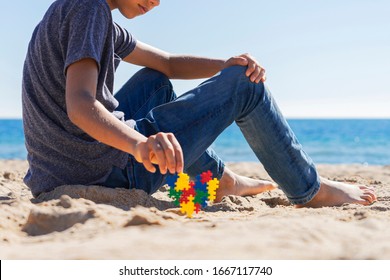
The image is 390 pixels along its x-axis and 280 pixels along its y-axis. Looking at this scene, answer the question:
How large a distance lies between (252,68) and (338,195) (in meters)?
0.91

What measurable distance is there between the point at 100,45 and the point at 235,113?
2.56 feet

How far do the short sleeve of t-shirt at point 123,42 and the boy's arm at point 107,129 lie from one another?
782mm

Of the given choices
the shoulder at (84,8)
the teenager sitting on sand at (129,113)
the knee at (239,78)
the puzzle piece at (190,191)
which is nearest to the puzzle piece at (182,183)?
the puzzle piece at (190,191)

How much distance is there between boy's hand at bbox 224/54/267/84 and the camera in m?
2.58

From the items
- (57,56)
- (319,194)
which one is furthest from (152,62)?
(319,194)

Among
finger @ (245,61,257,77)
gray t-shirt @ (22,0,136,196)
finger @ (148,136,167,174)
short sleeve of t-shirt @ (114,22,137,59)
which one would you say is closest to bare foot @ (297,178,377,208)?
finger @ (245,61,257,77)

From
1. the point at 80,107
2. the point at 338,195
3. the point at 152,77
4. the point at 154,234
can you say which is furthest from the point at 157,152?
the point at 338,195

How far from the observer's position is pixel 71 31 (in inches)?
85.0

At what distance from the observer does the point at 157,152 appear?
1.75 metres

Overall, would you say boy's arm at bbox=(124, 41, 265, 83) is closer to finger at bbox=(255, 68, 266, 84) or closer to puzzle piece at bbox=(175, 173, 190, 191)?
finger at bbox=(255, 68, 266, 84)

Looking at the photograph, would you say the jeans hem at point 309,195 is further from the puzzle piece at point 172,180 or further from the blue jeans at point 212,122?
the puzzle piece at point 172,180

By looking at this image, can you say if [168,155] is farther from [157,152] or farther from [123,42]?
[123,42]
